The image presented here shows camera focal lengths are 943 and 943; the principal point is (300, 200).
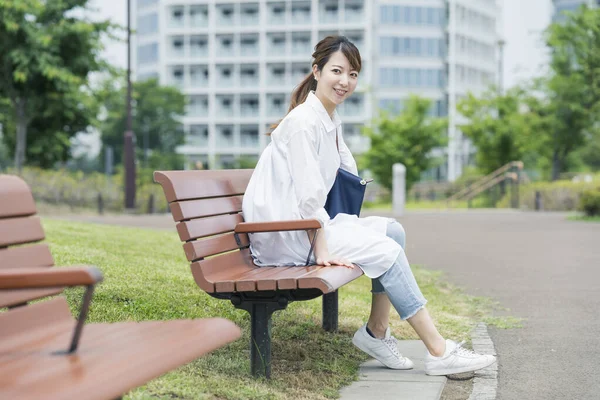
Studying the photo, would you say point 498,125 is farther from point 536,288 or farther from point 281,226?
point 281,226

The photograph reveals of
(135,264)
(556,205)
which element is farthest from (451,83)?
(135,264)

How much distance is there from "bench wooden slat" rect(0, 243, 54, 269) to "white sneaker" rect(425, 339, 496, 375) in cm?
214

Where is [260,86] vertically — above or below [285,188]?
above

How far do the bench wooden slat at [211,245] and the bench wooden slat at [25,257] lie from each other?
3.05ft

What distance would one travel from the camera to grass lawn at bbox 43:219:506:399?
4.33 m

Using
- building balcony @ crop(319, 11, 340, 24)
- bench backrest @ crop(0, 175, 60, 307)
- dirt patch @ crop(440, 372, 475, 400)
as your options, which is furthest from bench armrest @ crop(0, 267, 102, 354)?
building balcony @ crop(319, 11, 340, 24)

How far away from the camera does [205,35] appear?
82125 mm

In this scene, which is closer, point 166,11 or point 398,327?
point 398,327

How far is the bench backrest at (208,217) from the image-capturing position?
4.42 meters

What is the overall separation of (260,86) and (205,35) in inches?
285

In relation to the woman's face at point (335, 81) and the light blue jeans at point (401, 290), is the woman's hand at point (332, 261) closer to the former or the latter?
the light blue jeans at point (401, 290)

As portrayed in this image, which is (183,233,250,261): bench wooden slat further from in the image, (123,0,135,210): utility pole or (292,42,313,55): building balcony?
(292,42,313,55): building balcony

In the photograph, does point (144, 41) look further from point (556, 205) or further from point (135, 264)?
point (135, 264)

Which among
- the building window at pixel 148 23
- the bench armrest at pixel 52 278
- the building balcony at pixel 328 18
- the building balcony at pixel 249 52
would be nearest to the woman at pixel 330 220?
the bench armrest at pixel 52 278
